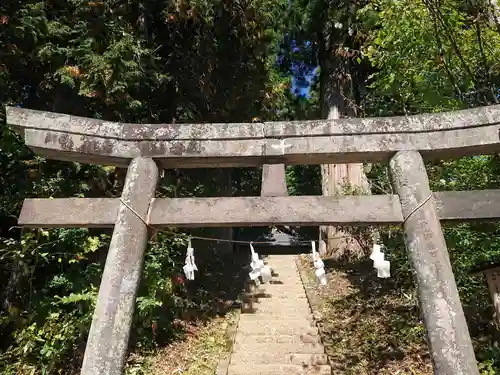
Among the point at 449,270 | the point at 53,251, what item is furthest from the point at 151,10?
the point at 449,270

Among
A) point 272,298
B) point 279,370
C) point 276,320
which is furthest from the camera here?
point 272,298

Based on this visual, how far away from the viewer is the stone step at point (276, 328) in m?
6.90

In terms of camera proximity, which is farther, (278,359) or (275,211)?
(278,359)

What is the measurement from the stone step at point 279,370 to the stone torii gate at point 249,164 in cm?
322

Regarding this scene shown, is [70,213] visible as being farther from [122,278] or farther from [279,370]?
[279,370]

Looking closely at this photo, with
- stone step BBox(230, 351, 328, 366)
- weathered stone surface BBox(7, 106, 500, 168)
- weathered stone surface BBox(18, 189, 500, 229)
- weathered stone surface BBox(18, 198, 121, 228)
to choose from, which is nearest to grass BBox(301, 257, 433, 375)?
stone step BBox(230, 351, 328, 366)

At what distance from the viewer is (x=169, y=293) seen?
682cm

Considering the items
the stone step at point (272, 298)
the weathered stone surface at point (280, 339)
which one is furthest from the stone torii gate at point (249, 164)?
the stone step at point (272, 298)

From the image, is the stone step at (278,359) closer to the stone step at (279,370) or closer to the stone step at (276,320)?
the stone step at (279,370)

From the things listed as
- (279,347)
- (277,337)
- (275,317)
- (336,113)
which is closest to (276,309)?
(275,317)

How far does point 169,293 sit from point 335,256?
4.88 meters

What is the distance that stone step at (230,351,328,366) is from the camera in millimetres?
5859

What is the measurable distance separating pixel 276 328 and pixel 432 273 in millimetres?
4668

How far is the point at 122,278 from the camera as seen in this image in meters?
3.06
